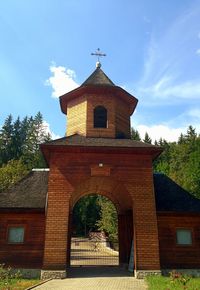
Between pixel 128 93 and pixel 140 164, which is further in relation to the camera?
pixel 128 93

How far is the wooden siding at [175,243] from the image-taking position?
15820mm

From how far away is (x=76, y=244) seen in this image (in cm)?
4753

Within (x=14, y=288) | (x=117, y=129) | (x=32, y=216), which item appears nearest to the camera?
(x=14, y=288)

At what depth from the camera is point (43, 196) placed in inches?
673

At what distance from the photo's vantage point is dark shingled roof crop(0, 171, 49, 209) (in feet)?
53.2

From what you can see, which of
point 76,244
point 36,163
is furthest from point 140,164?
point 36,163

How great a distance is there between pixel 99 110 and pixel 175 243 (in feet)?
27.7

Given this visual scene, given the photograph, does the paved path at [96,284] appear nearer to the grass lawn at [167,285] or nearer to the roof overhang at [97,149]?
the grass lawn at [167,285]

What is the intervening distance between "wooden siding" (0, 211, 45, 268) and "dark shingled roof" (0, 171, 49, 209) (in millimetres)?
460

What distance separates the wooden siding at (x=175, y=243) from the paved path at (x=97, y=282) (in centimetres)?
225

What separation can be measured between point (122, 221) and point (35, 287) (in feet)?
28.3

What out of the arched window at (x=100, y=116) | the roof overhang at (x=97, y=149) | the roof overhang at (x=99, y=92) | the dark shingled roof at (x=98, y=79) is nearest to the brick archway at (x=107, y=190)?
the roof overhang at (x=97, y=149)

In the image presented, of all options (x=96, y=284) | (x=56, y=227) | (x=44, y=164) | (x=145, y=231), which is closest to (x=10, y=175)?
(x=44, y=164)

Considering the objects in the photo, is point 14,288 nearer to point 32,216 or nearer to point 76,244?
point 32,216
